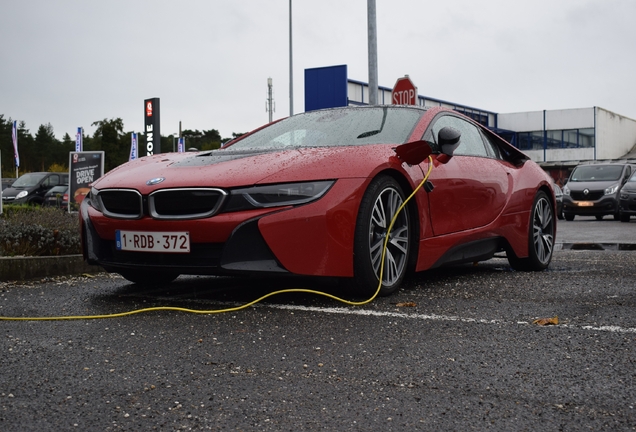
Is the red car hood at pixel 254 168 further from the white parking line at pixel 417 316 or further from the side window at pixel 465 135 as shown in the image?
the side window at pixel 465 135

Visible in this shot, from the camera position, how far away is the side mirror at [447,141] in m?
5.17

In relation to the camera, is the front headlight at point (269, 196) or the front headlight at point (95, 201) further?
the front headlight at point (95, 201)

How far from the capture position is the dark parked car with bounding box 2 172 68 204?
28.8m

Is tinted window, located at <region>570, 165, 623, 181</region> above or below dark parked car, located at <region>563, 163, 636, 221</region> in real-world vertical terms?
above

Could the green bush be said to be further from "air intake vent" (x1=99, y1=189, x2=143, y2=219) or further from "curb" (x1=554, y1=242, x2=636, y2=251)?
"curb" (x1=554, y1=242, x2=636, y2=251)

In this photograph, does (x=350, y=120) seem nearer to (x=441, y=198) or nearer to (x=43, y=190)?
(x=441, y=198)

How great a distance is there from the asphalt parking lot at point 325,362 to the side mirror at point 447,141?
95 centimetres

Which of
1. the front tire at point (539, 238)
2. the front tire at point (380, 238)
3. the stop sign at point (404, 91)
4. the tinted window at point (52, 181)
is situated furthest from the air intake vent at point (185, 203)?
the tinted window at point (52, 181)

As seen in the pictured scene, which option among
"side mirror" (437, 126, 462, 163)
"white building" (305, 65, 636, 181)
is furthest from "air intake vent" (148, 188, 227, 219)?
"white building" (305, 65, 636, 181)

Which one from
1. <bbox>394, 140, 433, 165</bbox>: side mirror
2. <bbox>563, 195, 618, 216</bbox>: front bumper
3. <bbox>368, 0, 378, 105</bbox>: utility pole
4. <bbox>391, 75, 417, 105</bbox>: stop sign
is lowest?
<bbox>563, 195, 618, 216</bbox>: front bumper

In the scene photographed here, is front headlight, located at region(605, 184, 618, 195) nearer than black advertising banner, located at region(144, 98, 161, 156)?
Yes

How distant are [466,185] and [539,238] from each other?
4.73 ft

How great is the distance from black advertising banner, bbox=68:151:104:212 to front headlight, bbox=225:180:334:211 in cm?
1363

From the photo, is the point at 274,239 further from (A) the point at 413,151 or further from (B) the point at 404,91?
(B) the point at 404,91
